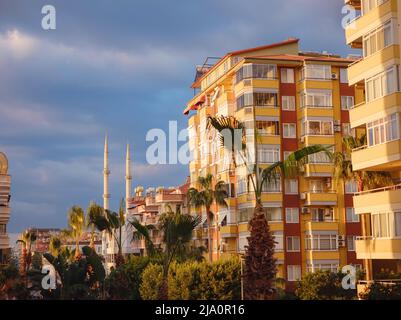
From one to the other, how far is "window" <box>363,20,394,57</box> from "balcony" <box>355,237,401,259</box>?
10.1 m

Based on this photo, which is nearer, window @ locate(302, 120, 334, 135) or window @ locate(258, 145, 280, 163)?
window @ locate(258, 145, 280, 163)

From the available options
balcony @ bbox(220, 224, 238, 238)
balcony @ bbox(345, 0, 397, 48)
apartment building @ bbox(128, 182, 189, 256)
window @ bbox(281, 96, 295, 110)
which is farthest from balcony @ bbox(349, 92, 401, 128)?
apartment building @ bbox(128, 182, 189, 256)

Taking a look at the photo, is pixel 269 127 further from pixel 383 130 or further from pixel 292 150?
pixel 383 130

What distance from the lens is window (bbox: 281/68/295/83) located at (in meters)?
62.9

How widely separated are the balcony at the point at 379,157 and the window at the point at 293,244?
2254 centimetres

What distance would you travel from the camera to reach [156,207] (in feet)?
320

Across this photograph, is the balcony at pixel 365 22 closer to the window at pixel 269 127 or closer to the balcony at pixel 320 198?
the balcony at pixel 320 198

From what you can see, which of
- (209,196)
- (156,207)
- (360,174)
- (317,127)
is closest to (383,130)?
(360,174)

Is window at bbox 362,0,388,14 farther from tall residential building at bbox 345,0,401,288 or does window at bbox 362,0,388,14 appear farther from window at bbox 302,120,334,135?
window at bbox 302,120,334,135

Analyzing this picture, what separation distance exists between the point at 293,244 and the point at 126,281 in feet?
59.9

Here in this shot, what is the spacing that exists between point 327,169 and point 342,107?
244 inches

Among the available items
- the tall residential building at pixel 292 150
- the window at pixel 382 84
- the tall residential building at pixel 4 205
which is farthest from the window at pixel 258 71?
the window at pixel 382 84
